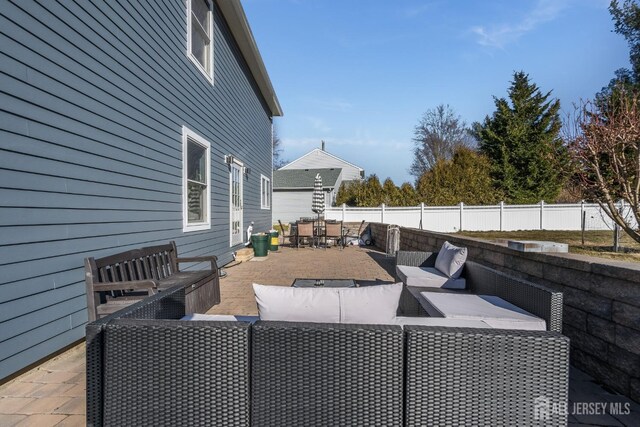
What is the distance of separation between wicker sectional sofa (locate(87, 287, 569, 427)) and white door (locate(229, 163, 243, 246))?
626cm

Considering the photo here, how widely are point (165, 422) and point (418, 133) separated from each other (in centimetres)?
3282

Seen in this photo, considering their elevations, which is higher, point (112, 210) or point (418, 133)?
point (418, 133)

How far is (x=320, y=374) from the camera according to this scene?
1.44 metres

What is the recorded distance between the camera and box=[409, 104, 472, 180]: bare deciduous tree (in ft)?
100

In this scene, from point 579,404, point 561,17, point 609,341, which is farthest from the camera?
point 561,17


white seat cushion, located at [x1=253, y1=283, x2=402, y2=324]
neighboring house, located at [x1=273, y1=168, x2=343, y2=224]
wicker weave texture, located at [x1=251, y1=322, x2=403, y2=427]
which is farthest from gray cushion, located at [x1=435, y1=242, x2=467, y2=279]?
neighboring house, located at [x1=273, y1=168, x2=343, y2=224]

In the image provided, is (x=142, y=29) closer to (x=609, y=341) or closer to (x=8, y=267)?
(x=8, y=267)

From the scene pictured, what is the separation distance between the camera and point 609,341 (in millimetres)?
2262

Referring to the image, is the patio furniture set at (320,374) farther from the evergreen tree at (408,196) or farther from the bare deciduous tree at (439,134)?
the bare deciduous tree at (439,134)

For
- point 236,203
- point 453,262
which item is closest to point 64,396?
point 453,262

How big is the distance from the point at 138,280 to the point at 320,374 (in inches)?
100

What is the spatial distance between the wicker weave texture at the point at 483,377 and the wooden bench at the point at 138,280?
1.79m

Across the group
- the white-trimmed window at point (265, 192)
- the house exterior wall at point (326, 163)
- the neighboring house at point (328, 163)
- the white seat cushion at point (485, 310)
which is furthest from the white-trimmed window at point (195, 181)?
the house exterior wall at point (326, 163)

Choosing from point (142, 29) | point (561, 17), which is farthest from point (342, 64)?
point (142, 29)
